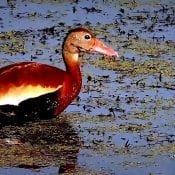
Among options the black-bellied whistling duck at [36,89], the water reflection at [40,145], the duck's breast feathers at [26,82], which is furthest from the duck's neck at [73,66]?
the water reflection at [40,145]

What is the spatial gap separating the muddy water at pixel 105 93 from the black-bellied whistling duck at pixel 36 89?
0.16m

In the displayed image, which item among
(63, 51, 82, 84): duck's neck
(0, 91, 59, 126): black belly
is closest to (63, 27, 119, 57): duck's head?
(63, 51, 82, 84): duck's neck

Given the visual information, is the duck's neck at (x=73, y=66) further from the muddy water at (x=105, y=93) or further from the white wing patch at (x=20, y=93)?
the white wing patch at (x=20, y=93)

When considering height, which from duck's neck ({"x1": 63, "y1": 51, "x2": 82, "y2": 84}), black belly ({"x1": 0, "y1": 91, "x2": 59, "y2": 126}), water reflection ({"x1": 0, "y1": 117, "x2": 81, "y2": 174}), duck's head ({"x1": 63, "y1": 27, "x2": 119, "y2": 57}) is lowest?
water reflection ({"x1": 0, "y1": 117, "x2": 81, "y2": 174})

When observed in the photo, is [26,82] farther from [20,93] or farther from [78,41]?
[78,41]

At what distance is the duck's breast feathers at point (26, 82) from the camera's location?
7730 mm

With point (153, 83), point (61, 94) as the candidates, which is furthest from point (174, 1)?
point (61, 94)

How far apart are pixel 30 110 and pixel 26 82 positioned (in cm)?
28

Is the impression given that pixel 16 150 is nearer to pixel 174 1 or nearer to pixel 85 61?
pixel 85 61

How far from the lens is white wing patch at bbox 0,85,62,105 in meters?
7.71

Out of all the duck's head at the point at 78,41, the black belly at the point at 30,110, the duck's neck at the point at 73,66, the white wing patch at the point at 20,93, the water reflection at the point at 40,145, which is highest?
the duck's head at the point at 78,41

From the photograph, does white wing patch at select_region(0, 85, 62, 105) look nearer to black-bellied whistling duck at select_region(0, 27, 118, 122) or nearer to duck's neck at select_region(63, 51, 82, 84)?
black-bellied whistling duck at select_region(0, 27, 118, 122)

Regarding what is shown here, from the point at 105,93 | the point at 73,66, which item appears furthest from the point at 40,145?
the point at 105,93

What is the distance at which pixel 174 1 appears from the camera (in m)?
14.4
